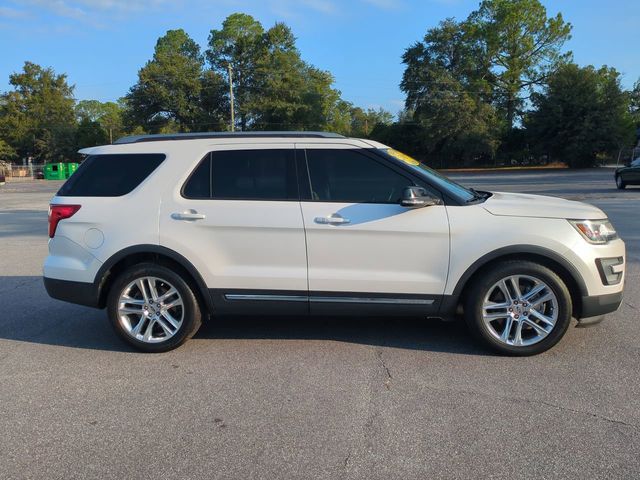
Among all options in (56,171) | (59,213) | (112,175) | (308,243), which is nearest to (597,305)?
(308,243)

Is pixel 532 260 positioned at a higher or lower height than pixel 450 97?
lower

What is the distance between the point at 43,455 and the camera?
3.19 m

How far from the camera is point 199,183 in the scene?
4.76 m

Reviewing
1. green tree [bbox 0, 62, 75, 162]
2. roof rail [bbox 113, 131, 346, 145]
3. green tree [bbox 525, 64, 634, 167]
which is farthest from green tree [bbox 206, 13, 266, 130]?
roof rail [bbox 113, 131, 346, 145]

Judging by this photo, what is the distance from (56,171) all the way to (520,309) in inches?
2316

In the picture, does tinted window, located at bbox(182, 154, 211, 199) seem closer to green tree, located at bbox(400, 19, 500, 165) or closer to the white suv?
the white suv

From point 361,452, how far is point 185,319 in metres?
2.16

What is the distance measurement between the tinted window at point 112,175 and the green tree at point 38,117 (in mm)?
73126

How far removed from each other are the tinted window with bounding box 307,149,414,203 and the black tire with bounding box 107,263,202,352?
138 centimetres

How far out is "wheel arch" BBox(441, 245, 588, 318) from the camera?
438 centimetres

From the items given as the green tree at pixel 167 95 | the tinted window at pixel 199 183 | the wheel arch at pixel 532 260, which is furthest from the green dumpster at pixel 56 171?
the wheel arch at pixel 532 260

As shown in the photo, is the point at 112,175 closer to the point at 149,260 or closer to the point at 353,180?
the point at 149,260

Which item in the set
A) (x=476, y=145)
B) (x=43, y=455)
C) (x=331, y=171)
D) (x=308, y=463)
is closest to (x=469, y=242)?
(x=331, y=171)

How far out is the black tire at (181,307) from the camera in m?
4.70
